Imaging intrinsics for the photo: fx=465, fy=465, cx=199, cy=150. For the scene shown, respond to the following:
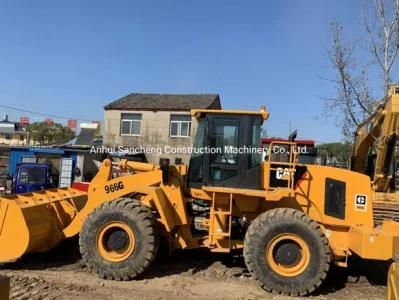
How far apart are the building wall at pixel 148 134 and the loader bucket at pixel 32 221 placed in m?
26.6

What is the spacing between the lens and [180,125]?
35875 millimetres

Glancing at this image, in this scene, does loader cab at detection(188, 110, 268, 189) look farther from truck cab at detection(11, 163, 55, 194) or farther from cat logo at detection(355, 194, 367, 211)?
truck cab at detection(11, 163, 55, 194)

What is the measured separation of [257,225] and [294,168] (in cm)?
116

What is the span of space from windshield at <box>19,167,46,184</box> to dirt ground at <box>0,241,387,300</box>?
9342 mm

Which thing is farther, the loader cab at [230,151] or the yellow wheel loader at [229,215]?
the loader cab at [230,151]

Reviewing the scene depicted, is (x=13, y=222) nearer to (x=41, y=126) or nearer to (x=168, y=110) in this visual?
(x=168, y=110)

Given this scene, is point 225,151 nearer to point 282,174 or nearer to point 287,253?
point 282,174

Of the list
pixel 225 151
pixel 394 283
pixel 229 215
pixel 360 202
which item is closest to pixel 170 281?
pixel 229 215

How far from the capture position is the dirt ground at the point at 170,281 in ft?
21.9

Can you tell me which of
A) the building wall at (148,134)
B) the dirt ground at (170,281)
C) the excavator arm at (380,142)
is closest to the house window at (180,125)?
the building wall at (148,134)

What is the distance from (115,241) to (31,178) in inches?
435

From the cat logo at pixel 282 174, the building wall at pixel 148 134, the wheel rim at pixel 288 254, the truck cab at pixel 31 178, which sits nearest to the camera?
the wheel rim at pixel 288 254

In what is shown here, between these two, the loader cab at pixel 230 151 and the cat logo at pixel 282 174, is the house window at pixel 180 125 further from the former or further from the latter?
the cat logo at pixel 282 174

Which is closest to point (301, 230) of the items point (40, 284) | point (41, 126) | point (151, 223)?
point (151, 223)
